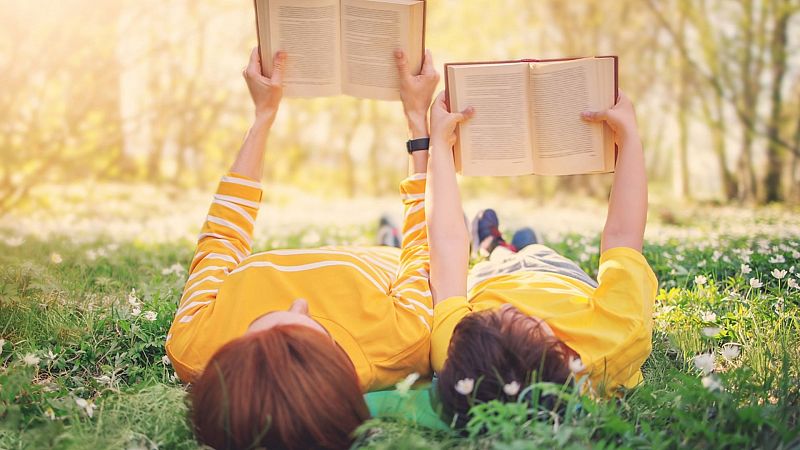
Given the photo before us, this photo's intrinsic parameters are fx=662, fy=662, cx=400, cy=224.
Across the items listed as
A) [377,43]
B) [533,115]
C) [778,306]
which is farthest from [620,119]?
[778,306]

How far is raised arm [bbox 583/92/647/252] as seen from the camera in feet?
8.02

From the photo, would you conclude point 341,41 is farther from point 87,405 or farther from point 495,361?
point 87,405

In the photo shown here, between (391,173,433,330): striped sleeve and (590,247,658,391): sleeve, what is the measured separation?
608 mm

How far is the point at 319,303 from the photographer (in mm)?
2357

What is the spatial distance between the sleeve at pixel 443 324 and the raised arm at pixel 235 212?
843 millimetres

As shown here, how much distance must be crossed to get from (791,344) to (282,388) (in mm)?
1917

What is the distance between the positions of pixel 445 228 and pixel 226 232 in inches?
36.2

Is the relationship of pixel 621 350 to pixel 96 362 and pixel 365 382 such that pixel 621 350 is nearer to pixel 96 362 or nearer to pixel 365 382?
pixel 365 382

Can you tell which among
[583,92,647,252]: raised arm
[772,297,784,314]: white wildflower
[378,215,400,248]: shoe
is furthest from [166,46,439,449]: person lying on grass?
[772,297,784,314]: white wildflower

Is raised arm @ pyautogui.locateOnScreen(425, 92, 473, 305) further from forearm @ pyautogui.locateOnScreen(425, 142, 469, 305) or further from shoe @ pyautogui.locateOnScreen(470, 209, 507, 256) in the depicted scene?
shoe @ pyautogui.locateOnScreen(470, 209, 507, 256)

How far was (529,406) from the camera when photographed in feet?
6.61

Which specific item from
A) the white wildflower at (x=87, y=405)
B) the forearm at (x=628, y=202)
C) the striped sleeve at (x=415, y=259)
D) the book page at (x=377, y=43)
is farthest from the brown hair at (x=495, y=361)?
the book page at (x=377, y=43)

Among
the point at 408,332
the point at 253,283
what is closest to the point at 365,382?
the point at 408,332

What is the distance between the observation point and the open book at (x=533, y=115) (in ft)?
8.84
